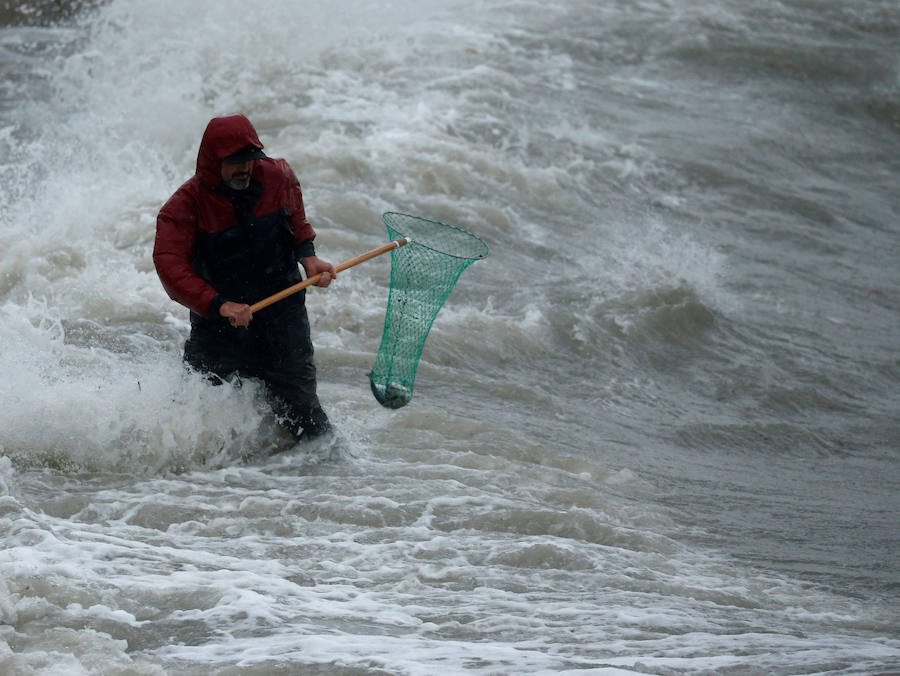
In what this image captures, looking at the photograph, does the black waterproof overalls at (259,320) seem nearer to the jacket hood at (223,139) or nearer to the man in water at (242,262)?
the man in water at (242,262)

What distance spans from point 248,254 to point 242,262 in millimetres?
49

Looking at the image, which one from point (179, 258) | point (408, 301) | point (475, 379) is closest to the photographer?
point (179, 258)

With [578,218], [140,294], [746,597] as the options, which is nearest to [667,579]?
[746,597]

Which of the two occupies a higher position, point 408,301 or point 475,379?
point 408,301

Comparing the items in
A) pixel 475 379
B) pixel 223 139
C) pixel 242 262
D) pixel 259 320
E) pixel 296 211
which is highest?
pixel 223 139

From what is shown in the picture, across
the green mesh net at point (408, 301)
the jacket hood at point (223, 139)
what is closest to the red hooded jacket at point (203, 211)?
the jacket hood at point (223, 139)

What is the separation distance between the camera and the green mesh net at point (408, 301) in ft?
19.4

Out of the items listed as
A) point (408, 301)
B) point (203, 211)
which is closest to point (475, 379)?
point (408, 301)

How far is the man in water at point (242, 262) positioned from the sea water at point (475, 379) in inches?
8.8

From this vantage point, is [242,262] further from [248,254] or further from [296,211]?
[296,211]

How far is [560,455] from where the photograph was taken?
6.93 metres

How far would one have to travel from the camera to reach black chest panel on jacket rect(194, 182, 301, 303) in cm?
552

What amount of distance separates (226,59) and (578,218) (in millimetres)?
6471

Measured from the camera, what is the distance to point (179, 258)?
539 cm
